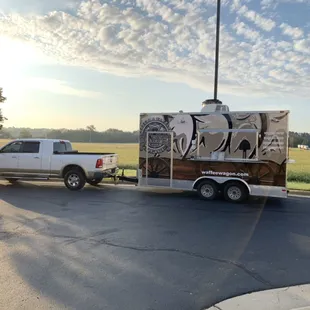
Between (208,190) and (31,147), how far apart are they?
7185 mm

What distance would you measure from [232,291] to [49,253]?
9.76ft

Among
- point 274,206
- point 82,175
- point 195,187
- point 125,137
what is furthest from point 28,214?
point 125,137

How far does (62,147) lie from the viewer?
13656 mm

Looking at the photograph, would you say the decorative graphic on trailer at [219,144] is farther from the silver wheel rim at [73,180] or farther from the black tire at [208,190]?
the silver wheel rim at [73,180]

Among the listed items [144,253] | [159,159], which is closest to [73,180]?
[159,159]

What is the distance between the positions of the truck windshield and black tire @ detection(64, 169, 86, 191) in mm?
1153

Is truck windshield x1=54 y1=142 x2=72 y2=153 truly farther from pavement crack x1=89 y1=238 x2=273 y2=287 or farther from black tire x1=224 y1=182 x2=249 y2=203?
pavement crack x1=89 y1=238 x2=273 y2=287

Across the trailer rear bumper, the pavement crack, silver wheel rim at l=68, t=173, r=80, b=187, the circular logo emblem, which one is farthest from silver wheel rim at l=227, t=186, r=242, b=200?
silver wheel rim at l=68, t=173, r=80, b=187

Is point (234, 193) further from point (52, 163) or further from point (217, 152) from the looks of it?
point (52, 163)

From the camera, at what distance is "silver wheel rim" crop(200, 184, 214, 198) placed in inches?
426

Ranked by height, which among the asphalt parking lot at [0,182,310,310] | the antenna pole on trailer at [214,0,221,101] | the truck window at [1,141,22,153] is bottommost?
the asphalt parking lot at [0,182,310,310]

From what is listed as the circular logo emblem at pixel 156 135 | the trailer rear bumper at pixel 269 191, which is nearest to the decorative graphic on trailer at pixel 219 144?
the circular logo emblem at pixel 156 135

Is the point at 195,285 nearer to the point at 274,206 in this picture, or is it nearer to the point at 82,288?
the point at 82,288

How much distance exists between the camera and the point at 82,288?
4.23 metres
